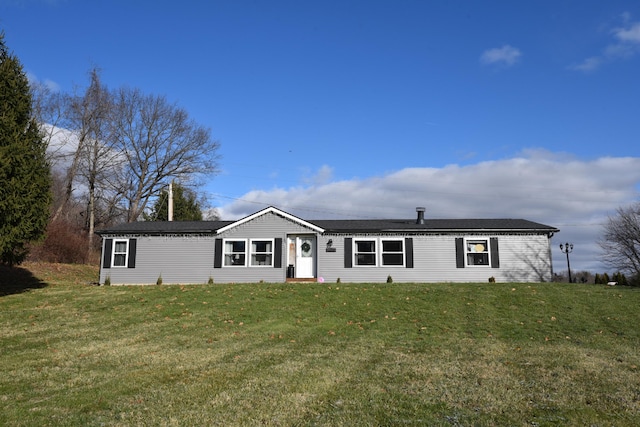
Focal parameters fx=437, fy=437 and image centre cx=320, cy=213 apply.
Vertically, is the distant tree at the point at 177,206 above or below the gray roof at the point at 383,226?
above

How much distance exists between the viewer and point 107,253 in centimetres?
2289

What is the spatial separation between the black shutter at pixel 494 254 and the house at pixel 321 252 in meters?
0.05

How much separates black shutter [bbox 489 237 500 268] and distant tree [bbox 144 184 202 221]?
26257mm

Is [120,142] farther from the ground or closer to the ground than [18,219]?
farther from the ground

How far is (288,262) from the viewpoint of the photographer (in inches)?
897

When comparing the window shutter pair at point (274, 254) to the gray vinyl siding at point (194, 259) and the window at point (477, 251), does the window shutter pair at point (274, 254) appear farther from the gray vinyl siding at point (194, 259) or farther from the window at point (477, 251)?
the window at point (477, 251)

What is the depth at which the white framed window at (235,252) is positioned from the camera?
22.7 meters

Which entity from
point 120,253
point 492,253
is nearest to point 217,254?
point 120,253

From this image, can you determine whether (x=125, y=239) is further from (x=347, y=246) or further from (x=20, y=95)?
(x=347, y=246)

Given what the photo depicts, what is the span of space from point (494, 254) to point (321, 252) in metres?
8.75

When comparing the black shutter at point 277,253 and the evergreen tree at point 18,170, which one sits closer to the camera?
the evergreen tree at point 18,170

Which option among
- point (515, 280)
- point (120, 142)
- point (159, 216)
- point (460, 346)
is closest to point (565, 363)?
point (460, 346)

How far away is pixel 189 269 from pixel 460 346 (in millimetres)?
16028

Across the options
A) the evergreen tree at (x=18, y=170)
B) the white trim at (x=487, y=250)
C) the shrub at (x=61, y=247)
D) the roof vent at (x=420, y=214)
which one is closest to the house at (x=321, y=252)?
the white trim at (x=487, y=250)
